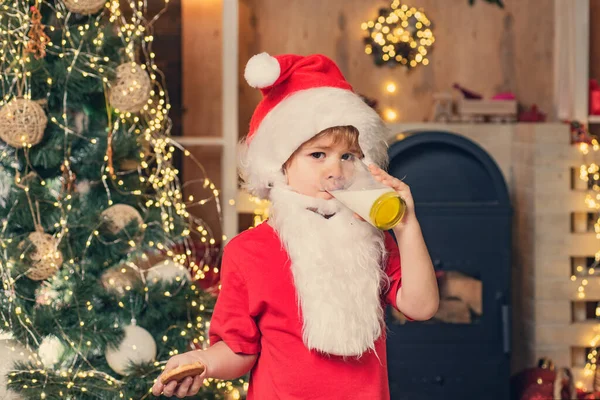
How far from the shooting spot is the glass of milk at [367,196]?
1.38 metres

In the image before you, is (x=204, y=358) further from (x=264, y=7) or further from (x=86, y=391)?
(x=264, y=7)

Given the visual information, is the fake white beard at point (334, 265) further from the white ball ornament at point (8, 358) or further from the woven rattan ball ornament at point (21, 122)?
the white ball ornament at point (8, 358)

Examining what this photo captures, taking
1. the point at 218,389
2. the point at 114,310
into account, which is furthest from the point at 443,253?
the point at 114,310

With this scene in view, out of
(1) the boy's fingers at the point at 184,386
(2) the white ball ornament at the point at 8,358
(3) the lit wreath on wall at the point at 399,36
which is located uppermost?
(3) the lit wreath on wall at the point at 399,36

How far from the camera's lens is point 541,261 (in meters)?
3.47

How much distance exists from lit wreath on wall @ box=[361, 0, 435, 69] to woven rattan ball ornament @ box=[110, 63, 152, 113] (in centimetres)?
178

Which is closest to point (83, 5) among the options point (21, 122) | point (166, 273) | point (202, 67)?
point (21, 122)

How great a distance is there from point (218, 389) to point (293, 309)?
1.16 metres

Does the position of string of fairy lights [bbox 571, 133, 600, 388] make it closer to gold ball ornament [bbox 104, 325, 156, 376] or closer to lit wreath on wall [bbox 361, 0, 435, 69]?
lit wreath on wall [bbox 361, 0, 435, 69]

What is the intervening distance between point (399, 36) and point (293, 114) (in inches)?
101

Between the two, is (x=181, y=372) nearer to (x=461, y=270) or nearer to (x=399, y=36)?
(x=461, y=270)

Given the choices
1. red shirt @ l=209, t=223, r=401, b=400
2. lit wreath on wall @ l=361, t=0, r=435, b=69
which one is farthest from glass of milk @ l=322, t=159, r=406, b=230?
lit wreath on wall @ l=361, t=0, r=435, b=69

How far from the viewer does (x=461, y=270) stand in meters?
3.33

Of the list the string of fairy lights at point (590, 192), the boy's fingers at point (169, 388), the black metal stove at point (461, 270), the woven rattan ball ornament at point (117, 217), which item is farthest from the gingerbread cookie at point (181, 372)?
the string of fairy lights at point (590, 192)
